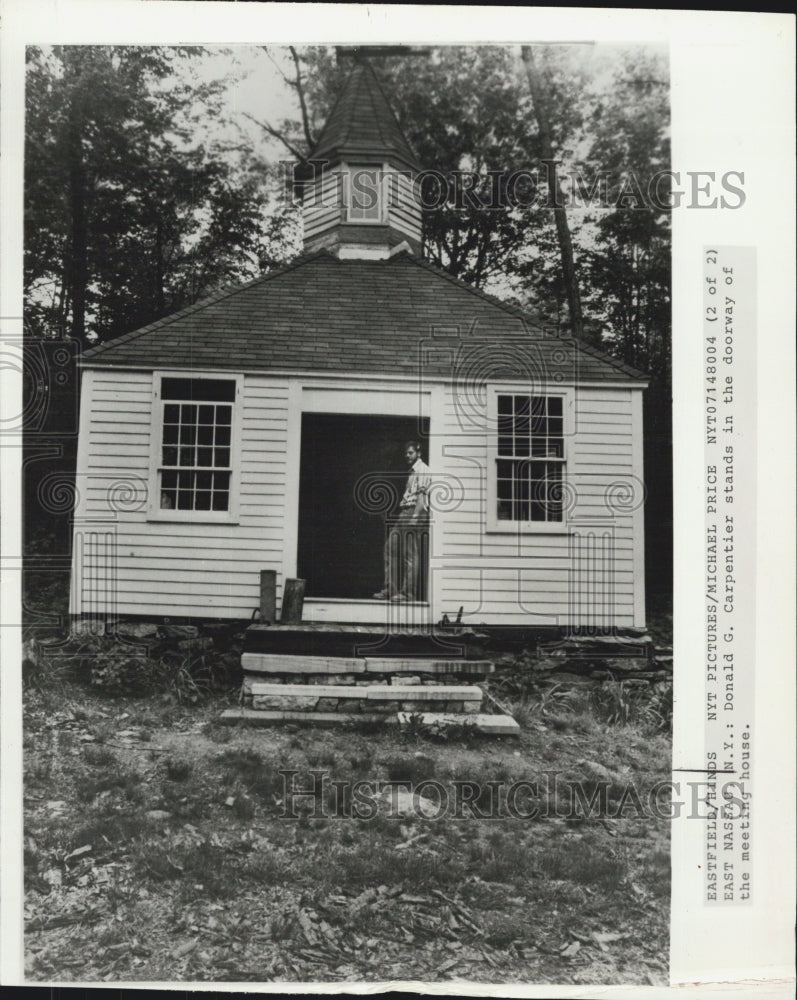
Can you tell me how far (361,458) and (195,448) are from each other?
2.98 feet

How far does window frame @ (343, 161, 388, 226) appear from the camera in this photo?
311 cm

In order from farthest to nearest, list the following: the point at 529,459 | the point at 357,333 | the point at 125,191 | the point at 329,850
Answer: the point at 357,333 → the point at 125,191 → the point at 529,459 → the point at 329,850

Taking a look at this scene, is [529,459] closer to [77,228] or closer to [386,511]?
[386,511]

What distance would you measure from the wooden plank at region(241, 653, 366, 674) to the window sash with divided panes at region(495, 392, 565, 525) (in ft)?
3.59

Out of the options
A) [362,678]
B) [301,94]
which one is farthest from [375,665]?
[301,94]

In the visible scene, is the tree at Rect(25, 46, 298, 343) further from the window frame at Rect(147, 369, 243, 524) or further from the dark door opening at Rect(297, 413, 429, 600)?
the dark door opening at Rect(297, 413, 429, 600)

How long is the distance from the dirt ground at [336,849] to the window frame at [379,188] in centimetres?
267

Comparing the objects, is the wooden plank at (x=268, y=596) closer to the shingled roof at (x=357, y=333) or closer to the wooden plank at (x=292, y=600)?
the wooden plank at (x=292, y=600)

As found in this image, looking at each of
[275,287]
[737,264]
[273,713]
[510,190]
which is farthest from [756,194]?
[273,713]

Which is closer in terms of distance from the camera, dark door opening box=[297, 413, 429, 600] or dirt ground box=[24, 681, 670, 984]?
dirt ground box=[24, 681, 670, 984]

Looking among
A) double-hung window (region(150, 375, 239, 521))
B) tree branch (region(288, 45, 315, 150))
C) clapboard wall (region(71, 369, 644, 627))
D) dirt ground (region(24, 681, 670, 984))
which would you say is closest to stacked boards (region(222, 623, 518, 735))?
dirt ground (region(24, 681, 670, 984))

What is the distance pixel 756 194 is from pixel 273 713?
3.68 metres

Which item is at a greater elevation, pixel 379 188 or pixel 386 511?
pixel 379 188

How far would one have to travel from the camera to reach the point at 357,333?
3254 mm
